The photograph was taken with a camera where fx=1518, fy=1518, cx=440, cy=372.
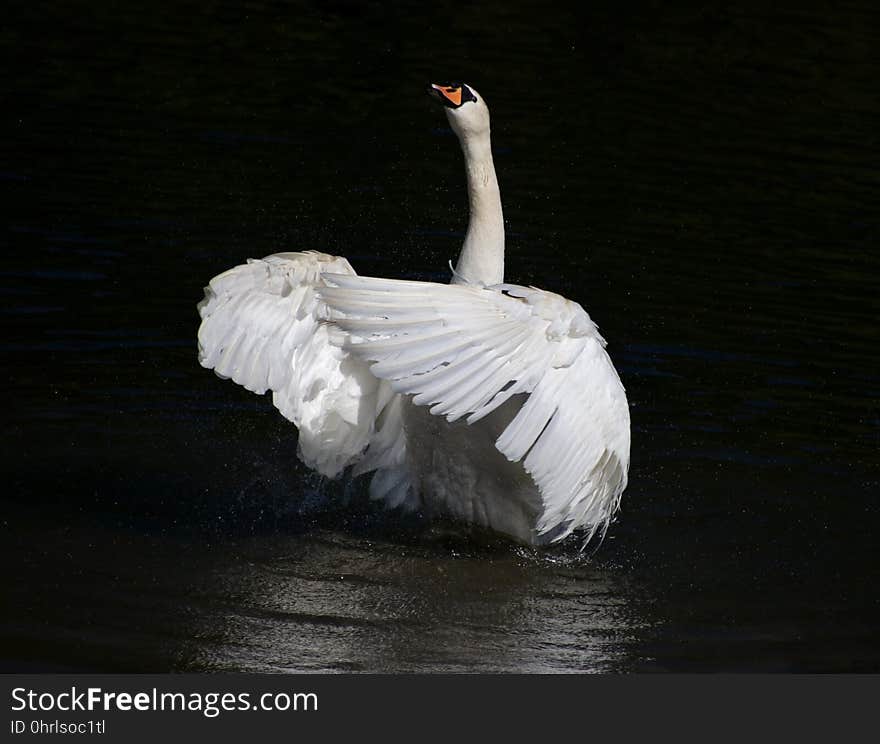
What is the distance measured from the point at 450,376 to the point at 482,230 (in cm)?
167

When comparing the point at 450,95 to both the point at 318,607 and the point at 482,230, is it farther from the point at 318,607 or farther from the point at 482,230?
the point at 318,607

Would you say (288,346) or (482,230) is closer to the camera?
(288,346)

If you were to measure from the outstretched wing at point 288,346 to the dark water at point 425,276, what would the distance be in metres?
0.86

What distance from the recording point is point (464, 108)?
26.8 ft

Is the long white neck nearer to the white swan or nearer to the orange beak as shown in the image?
the white swan

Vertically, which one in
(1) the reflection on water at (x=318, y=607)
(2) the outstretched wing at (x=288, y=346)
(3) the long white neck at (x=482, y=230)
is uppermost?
(3) the long white neck at (x=482, y=230)

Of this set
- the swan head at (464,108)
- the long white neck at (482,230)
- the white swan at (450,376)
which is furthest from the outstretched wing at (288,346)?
the swan head at (464,108)

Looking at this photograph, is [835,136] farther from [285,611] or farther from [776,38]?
[285,611]

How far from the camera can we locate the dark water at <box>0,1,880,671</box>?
7.31 meters

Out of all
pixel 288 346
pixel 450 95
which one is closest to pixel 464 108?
pixel 450 95

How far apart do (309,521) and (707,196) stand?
779cm

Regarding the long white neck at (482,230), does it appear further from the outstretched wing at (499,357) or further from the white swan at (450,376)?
the outstretched wing at (499,357)

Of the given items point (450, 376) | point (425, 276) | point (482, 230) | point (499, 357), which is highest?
point (482, 230)

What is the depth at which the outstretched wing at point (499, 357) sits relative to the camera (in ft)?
21.2
